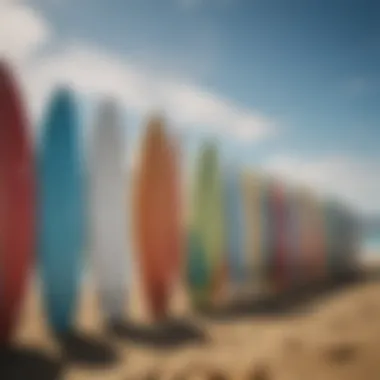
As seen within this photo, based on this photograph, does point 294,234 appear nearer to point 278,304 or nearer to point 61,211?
point 278,304

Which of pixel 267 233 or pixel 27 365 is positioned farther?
pixel 267 233

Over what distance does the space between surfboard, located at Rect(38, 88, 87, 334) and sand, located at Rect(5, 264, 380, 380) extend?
0.03 meters

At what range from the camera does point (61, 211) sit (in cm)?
135

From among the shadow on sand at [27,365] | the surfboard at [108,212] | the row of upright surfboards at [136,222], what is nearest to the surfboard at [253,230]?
the row of upright surfboards at [136,222]

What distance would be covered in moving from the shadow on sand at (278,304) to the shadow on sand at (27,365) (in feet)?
1.12

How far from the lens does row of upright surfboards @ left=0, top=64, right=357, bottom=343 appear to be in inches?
51.9

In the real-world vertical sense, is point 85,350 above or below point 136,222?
below

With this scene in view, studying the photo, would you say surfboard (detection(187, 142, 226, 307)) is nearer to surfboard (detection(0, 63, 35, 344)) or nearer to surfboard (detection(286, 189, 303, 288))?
surfboard (detection(286, 189, 303, 288))

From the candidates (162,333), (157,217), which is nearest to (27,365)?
(162,333)

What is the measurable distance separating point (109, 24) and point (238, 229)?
1.74ft

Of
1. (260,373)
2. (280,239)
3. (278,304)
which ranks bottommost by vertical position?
(260,373)

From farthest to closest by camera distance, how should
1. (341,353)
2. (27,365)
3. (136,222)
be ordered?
(341,353)
(136,222)
(27,365)

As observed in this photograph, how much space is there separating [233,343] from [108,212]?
0.40 meters

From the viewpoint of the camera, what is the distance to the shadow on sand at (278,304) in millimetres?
1480
